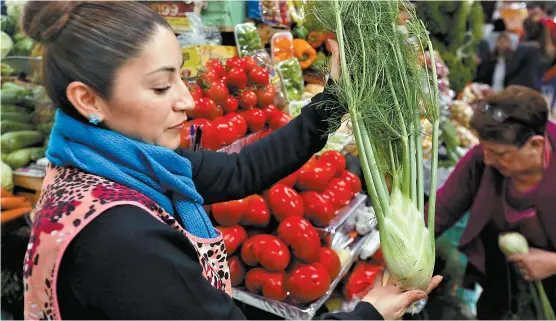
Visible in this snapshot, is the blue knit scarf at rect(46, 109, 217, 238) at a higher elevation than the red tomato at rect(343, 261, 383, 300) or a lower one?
higher

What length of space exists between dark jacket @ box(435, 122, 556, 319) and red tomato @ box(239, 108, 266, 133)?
3.22 ft

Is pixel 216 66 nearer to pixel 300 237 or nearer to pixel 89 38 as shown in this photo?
pixel 300 237

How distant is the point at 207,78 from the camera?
195 centimetres

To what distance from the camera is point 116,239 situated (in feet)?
2.66

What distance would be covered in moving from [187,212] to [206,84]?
966 millimetres

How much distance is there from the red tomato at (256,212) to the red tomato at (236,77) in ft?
1.79

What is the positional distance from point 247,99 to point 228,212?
23.0 inches

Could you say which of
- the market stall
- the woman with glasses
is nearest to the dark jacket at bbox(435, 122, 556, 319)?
the woman with glasses

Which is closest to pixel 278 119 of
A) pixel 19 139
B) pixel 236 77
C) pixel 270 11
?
pixel 236 77

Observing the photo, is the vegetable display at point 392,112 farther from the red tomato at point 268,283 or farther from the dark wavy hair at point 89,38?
the red tomato at point 268,283

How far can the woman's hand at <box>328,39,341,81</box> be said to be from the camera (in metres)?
1.23

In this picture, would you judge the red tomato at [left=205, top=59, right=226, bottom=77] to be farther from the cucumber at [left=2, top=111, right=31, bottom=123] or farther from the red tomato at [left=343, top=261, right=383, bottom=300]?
the cucumber at [left=2, top=111, right=31, bottom=123]

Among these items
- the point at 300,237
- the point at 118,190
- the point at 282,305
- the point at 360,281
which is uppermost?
the point at 118,190

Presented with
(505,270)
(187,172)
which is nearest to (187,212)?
(187,172)
